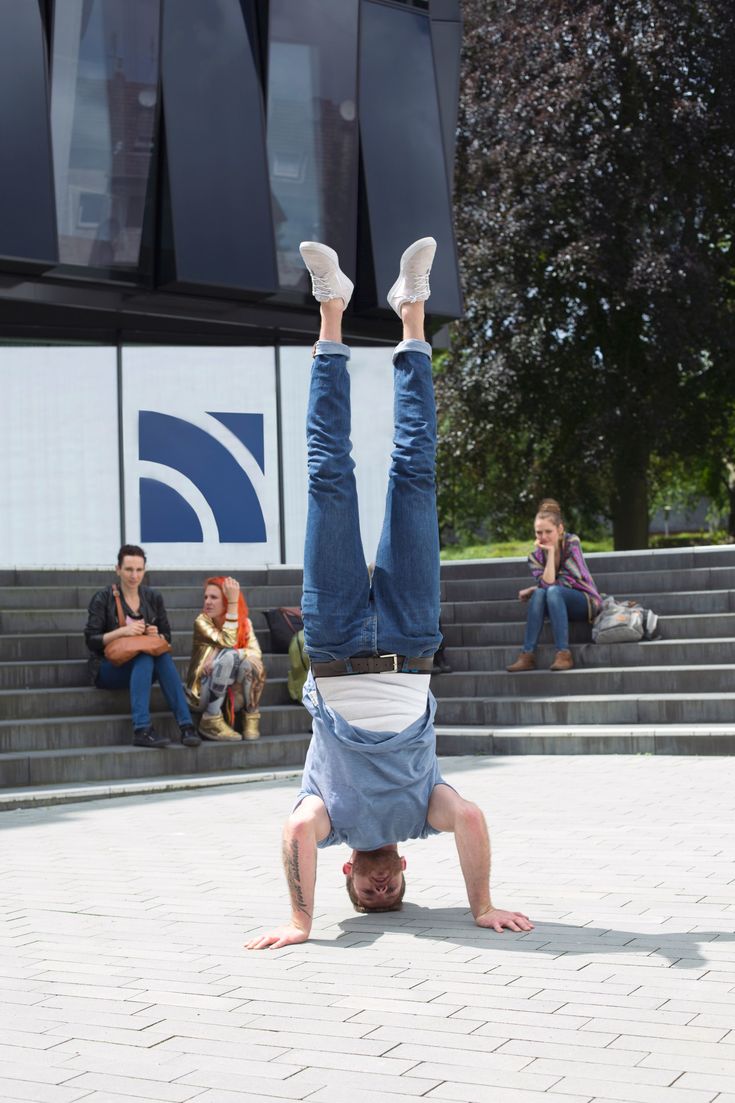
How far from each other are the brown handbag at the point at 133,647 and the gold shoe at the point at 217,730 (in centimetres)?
71

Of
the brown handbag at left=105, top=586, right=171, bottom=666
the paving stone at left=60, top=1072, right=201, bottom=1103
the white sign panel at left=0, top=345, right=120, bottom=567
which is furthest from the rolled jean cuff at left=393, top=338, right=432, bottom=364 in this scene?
the white sign panel at left=0, top=345, right=120, bottom=567

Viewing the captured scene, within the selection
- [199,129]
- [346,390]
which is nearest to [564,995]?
[346,390]

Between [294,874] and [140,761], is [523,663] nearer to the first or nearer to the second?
[140,761]

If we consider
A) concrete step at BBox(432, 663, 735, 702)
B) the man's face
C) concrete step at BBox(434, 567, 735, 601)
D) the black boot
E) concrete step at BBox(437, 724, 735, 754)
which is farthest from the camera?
concrete step at BBox(434, 567, 735, 601)

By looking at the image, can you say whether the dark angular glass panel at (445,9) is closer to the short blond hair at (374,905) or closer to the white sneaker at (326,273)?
the white sneaker at (326,273)

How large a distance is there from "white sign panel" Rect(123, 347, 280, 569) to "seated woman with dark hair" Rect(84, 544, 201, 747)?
716cm

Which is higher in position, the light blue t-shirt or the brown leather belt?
the brown leather belt

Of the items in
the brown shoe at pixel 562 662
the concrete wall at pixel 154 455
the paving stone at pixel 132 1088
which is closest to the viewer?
the paving stone at pixel 132 1088

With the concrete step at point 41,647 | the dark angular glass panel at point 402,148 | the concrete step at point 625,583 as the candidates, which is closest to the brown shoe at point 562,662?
the concrete step at point 625,583

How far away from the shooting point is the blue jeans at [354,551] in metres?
5.02

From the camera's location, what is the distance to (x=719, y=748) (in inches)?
422

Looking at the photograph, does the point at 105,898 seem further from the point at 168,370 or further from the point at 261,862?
the point at 168,370

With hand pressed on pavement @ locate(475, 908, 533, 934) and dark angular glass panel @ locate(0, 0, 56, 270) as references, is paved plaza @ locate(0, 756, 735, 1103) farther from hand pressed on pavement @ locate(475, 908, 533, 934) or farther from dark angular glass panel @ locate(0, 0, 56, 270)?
dark angular glass panel @ locate(0, 0, 56, 270)

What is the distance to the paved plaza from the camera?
3387 mm
